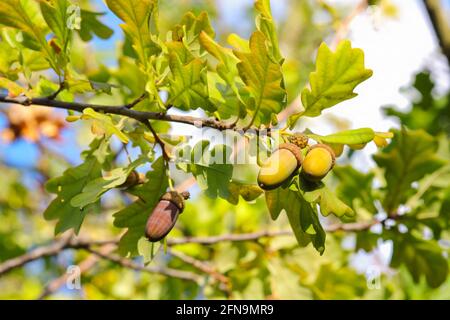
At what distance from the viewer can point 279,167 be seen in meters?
0.89

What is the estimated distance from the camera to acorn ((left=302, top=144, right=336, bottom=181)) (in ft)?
2.95

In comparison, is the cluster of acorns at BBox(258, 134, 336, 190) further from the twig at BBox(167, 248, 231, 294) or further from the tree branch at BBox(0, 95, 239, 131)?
the twig at BBox(167, 248, 231, 294)

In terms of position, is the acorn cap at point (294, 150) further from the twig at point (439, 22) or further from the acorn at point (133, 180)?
the twig at point (439, 22)

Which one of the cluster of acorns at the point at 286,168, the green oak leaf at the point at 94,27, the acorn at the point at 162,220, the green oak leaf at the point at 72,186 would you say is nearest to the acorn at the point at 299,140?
the cluster of acorns at the point at 286,168

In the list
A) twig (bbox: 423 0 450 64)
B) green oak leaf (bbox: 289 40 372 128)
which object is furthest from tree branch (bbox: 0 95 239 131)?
twig (bbox: 423 0 450 64)

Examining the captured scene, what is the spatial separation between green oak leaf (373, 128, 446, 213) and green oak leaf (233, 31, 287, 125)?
68cm

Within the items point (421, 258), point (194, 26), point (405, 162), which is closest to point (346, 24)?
point (405, 162)

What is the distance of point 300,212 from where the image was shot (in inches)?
38.4

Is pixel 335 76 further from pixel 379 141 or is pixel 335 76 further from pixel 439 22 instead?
pixel 439 22

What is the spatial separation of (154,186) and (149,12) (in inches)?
12.3

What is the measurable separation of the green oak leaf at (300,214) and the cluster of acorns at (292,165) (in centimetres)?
7

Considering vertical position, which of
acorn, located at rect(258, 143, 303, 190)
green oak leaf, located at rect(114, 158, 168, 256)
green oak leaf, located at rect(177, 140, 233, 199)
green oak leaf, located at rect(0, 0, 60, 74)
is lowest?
green oak leaf, located at rect(114, 158, 168, 256)

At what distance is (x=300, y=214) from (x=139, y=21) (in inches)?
16.4
